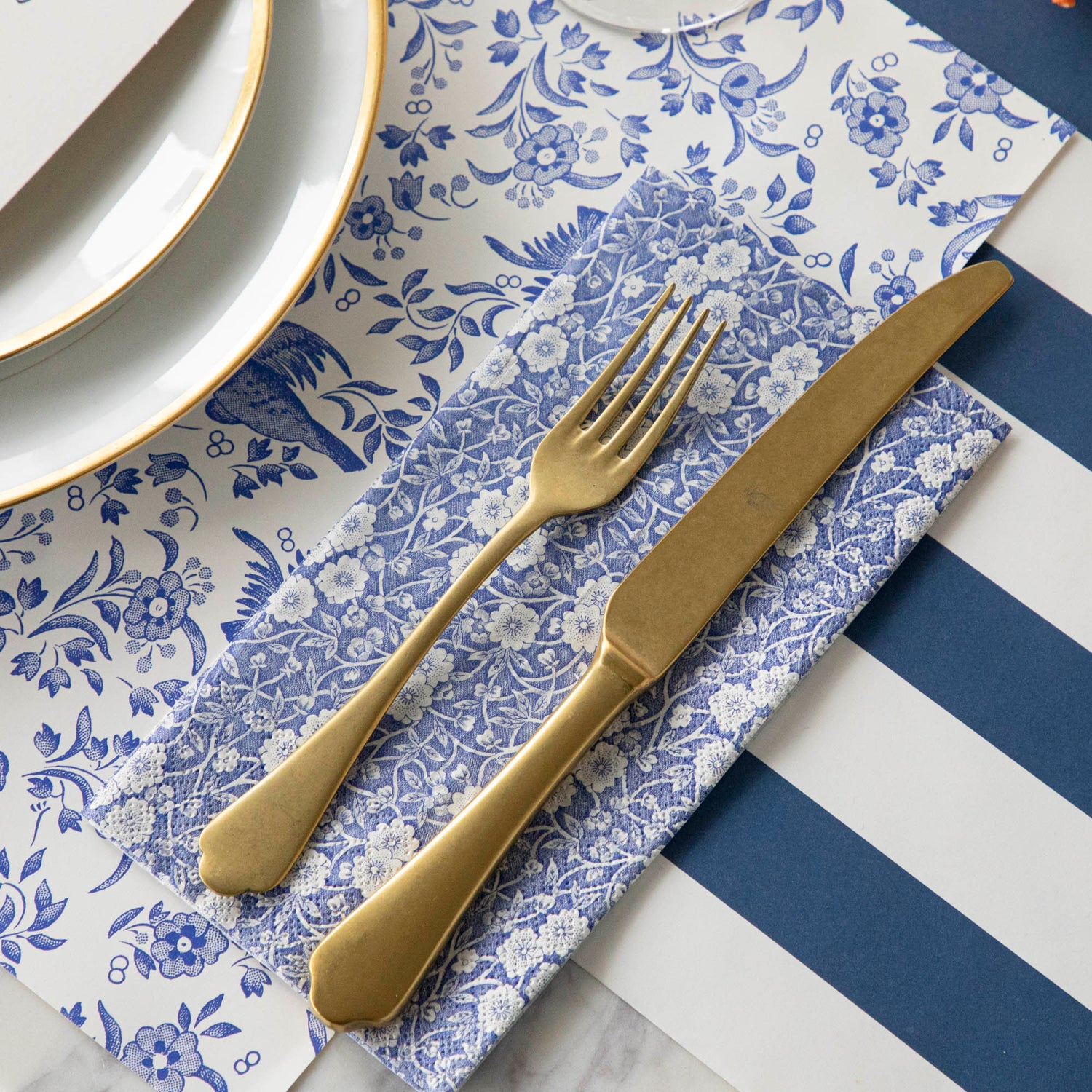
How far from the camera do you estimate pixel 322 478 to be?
494mm

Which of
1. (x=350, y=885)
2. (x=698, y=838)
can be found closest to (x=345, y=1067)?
(x=350, y=885)

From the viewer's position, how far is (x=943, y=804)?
477 millimetres

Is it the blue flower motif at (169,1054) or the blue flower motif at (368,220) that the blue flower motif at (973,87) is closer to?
the blue flower motif at (368,220)

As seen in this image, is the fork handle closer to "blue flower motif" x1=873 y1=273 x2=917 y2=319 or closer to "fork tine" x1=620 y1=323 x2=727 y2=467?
"fork tine" x1=620 y1=323 x2=727 y2=467

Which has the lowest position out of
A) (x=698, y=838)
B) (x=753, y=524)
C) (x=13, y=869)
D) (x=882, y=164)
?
(x=13, y=869)

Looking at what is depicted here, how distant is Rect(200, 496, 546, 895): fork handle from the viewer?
1.43 ft

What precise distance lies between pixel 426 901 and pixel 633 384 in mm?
270

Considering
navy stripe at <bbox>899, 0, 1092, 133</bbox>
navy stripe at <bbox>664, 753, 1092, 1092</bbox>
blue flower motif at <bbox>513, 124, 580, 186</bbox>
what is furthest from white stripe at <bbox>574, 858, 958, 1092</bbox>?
navy stripe at <bbox>899, 0, 1092, 133</bbox>

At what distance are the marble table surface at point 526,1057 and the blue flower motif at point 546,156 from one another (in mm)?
428

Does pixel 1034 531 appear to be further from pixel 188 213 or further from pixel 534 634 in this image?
pixel 188 213

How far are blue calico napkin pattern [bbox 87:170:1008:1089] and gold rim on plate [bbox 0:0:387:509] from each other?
3.8 inches

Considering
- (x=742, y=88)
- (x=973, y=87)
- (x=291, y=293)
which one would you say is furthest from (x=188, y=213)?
(x=973, y=87)

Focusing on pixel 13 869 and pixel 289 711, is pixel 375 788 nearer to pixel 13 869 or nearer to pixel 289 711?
pixel 289 711

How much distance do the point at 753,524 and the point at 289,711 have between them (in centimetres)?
25
